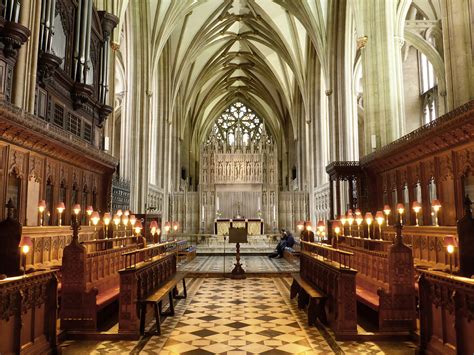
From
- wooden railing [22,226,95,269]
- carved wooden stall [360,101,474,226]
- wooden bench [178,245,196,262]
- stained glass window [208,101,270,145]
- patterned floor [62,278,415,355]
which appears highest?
stained glass window [208,101,270,145]

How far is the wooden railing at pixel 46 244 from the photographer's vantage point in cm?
700

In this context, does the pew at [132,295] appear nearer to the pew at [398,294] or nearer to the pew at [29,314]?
the pew at [29,314]

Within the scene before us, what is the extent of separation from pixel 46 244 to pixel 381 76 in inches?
441

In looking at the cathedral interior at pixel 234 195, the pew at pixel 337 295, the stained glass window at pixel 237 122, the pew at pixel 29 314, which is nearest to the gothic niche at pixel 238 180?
the cathedral interior at pixel 234 195

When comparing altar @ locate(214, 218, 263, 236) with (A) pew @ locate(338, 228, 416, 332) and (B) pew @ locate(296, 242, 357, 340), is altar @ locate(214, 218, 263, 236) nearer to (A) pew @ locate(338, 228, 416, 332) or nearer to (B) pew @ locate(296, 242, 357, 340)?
(B) pew @ locate(296, 242, 357, 340)

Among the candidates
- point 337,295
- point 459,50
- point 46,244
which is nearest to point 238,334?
point 337,295

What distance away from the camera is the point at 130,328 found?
531cm

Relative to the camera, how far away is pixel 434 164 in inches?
365

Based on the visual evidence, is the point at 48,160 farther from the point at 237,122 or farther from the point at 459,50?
the point at 237,122

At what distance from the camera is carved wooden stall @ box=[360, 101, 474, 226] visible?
26.0ft

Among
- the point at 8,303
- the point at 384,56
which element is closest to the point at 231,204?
the point at 384,56

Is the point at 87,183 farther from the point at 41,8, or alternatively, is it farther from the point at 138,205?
the point at 138,205

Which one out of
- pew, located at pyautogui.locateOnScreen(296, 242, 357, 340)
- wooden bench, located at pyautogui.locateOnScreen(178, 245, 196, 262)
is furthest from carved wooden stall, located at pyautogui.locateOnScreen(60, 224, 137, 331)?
wooden bench, located at pyautogui.locateOnScreen(178, 245, 196, 262)

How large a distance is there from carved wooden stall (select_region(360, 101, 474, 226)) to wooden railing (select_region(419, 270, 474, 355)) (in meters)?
4.20
